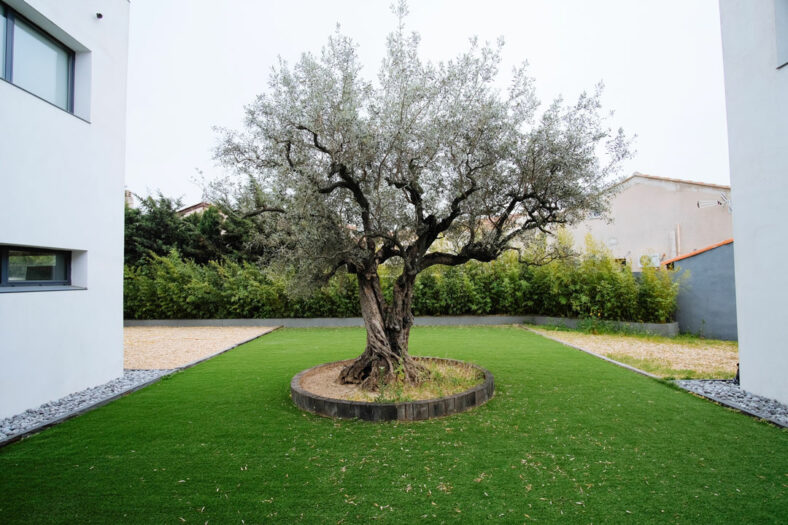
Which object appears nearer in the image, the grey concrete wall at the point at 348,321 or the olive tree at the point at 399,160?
the olive tree at the point at 399,160

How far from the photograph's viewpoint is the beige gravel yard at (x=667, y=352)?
6.35 m

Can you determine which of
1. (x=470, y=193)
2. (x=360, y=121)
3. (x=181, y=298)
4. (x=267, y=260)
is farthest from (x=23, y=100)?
(x=181, y=298)

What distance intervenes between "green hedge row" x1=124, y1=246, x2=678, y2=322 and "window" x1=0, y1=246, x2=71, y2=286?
5.86 metres

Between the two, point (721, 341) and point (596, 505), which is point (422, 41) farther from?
point (721, 341)

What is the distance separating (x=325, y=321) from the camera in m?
13.5

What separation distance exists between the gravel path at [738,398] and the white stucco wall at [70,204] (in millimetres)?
7814

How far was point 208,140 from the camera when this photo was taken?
16.9ft

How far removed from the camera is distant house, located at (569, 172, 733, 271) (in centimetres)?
1567

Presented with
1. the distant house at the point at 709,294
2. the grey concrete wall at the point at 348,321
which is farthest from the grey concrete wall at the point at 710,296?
the grey concrete wall at the point at 348,321

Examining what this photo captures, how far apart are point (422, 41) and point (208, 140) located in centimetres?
289

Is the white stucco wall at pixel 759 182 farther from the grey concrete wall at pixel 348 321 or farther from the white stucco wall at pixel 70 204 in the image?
the white stucco wall at pixel 70 204

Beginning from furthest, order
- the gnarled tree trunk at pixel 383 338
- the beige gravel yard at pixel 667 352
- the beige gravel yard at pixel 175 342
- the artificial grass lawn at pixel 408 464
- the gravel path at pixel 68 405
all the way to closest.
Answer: the beige gravel yard at pixel 175 342
the beige gravel yard at pixel 667 352
the gnarled tree trunk at pixel 383 338
the gravel path at pixel 68 405
the artificial grass lawn at pixel 408 464

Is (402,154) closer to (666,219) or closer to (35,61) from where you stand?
(35,61)

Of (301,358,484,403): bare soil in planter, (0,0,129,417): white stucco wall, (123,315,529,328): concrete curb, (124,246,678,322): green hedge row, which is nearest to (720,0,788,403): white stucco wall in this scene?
(301,358,484,403): bare soil in planter
